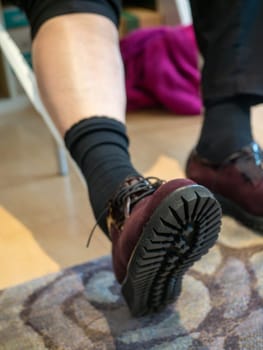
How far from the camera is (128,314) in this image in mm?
710

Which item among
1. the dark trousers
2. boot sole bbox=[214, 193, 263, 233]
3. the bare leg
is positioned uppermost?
the bare leg

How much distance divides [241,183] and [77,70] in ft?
1.09

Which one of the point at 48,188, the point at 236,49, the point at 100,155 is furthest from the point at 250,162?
the point at 48,188

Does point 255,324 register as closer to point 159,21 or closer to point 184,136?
point 184,136

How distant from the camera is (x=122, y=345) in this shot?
653mm

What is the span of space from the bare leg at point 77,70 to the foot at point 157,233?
14cm

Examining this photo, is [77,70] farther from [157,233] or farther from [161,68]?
[161,68]

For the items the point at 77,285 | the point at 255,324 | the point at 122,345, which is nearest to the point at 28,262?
the point at 77,285

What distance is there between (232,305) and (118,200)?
8.3 inches

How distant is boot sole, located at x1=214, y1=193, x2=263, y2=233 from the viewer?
0.89 metres

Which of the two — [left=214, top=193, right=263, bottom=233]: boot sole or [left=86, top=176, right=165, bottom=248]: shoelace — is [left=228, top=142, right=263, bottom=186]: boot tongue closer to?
[left=214, top=193, right=263, bottom=233]: boot sole

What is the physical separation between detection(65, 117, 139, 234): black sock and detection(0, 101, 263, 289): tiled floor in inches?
7.7

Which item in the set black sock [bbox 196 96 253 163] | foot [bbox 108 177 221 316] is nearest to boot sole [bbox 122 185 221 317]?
foot [bbox 108 177 221 316]

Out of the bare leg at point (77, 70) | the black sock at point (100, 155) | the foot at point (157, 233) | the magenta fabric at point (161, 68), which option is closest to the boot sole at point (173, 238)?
the foot at point (157, 233)
